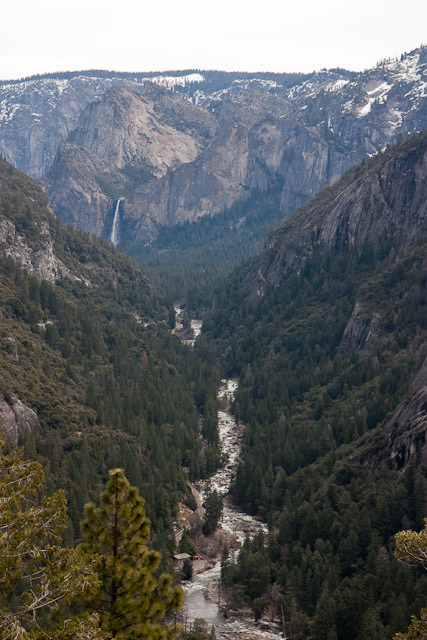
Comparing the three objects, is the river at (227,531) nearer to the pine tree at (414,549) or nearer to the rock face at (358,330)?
the rock face at (358,330)

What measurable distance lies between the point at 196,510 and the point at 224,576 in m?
25.9

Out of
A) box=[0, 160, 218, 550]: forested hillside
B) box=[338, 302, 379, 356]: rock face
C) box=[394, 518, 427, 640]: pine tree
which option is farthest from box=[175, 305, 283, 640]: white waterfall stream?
box=[394, 518, 427, 640]: pine tree

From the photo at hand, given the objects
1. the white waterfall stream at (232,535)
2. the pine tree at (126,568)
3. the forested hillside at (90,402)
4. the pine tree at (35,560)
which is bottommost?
the white waterfall stream at (232,535)

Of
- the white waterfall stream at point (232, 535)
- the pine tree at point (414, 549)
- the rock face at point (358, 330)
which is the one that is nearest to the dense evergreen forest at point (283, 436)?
the rock face at point (358, 330)

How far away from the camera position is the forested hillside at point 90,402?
117250 mm

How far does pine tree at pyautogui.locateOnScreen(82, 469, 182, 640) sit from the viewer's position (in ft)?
135

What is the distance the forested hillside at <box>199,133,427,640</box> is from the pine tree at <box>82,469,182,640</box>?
3930 centimetres

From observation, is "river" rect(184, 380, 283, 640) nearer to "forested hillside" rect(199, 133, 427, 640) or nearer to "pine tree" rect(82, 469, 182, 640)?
"forested hillside" rect(199, 133, 427, 640)

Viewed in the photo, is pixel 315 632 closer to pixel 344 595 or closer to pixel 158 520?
pixel 344 595

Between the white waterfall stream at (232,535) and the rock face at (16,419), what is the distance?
31806 millimetres

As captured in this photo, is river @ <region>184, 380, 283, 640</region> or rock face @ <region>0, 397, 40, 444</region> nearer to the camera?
river @ <region>184, 380, 283, 640</region>

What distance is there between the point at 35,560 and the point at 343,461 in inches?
3550

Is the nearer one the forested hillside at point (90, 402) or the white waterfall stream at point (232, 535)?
the white waterfall stream at point (232, 535)

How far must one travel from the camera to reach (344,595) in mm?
81375
